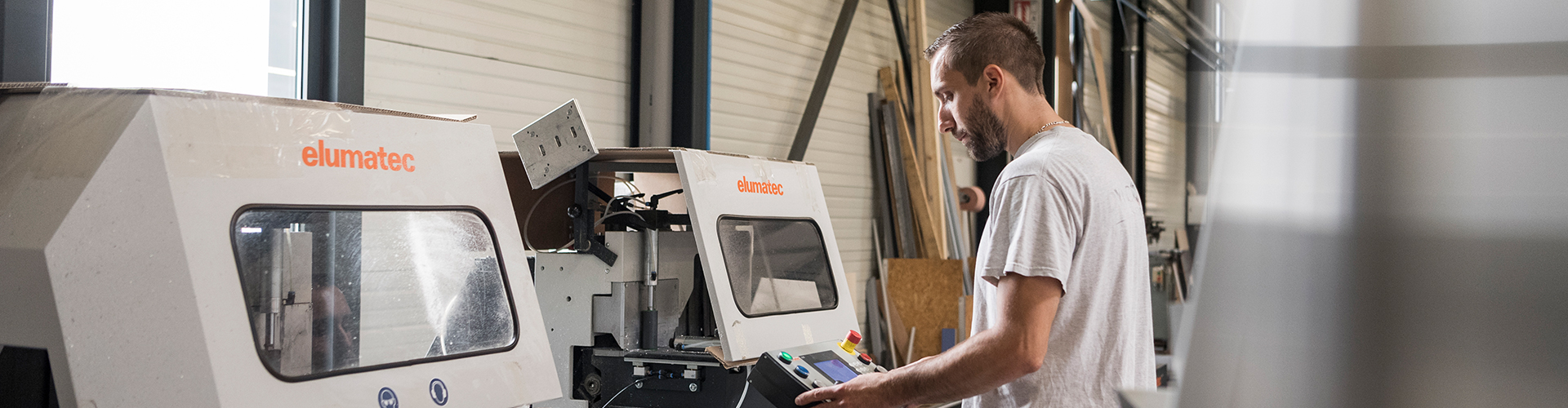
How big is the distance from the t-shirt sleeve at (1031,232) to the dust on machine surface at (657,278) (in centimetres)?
74

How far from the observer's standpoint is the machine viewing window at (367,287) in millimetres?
1459

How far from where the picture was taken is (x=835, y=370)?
2082 mm

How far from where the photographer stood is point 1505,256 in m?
0.27

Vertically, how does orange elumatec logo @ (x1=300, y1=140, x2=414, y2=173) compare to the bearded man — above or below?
above

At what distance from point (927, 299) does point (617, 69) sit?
2425mm

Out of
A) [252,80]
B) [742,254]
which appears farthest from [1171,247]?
[252,80]

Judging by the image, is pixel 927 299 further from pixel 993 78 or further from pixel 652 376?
pixel 993 78

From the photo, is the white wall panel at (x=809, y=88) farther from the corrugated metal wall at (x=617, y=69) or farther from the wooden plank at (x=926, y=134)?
the wooden plank at (x=926, y=134)

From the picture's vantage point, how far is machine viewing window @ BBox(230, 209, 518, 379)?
4.79 feet

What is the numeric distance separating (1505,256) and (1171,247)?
8.16 m

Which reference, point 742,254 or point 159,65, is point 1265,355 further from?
point 159,65

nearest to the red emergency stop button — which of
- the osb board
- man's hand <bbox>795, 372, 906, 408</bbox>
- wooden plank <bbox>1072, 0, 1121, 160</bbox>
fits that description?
man's hand <bbox>795, 372, 906, 408</bbox>

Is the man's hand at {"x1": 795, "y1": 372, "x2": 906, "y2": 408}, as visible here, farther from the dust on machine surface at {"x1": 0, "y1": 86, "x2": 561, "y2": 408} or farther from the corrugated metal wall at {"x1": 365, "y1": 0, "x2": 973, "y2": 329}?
the corrugated metal wall at {"x1": 365, "y1": 0, "x2": 973, "y2": 329}

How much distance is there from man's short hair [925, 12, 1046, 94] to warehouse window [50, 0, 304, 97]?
6.31 ft
